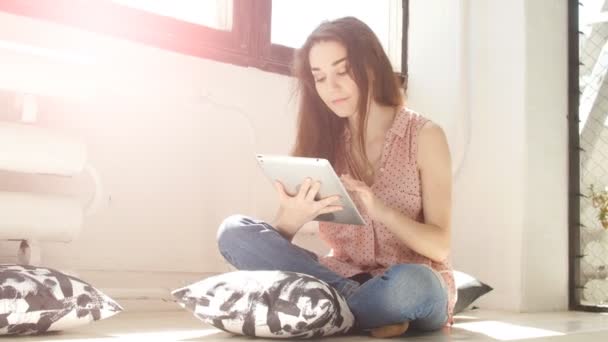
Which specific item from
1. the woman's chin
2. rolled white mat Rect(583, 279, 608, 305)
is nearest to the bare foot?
the woman's chin

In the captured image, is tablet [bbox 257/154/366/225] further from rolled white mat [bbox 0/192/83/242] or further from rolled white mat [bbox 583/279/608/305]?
rolled white mat [bbox 583/279/608/305]

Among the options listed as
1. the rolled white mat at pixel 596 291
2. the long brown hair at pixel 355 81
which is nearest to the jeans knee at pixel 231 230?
the long brown hair at pixel 355 81

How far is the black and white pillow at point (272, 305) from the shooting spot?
4.50 ft

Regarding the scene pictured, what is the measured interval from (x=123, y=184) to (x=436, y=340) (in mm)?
963

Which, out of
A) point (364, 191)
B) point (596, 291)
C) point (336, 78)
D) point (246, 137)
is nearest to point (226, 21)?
point (246, 137)

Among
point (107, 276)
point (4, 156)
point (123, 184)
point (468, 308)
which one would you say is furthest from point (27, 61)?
point (468, 308)

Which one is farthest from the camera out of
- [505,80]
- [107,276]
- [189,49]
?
[505,80]

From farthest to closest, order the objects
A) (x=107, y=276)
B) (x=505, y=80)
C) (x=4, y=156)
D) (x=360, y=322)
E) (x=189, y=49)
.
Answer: (x=505, y=80)
(x=189, y=49)
(x=107, y=276)
(x=4, y=156)
(x=360, y=322)

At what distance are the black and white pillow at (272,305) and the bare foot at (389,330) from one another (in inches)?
2.2

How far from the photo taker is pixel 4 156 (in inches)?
64.8

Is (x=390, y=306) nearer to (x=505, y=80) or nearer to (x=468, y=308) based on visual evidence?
(x=468, y=308)

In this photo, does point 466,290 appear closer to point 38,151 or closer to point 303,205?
point 303,205

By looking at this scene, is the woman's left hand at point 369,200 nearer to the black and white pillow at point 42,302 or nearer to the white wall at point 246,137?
the black and white pillow at point 42,302

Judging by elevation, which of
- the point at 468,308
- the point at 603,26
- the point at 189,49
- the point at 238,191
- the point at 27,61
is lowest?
the point at 468,308
